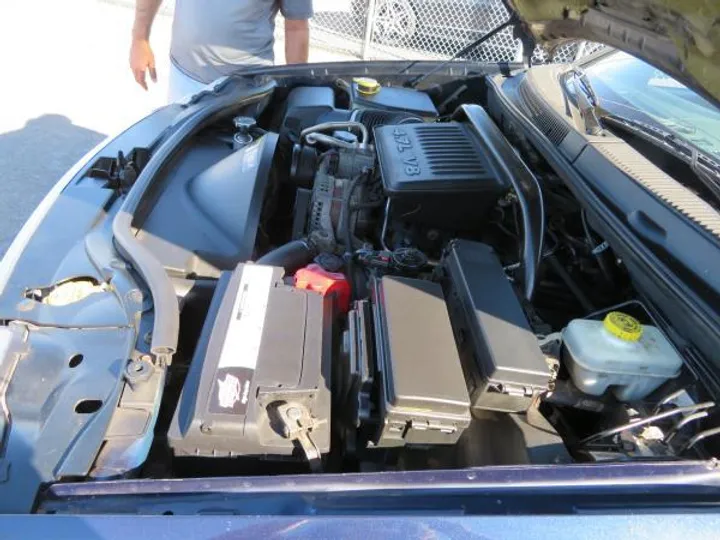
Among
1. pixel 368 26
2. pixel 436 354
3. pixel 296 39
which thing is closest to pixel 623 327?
pixel 436 354

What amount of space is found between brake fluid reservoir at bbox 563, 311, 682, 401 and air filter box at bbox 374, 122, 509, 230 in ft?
2.08

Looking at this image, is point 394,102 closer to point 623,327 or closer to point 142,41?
point 142,41

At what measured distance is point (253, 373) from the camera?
1205 mm

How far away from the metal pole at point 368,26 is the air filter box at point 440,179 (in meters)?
5.11

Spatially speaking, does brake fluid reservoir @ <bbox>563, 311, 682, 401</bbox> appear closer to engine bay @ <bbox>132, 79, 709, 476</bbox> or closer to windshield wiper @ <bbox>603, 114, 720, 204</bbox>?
engine bay @ <bbox>132, 79, 709, 476</bbox>

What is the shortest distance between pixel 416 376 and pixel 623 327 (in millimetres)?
482

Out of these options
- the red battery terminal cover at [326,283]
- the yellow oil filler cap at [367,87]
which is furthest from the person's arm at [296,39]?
the red battery terminal cover at [326,283]

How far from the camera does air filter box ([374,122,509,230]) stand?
1.83m

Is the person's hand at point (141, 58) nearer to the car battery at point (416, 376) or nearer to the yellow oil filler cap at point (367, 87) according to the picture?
the yellow oil filler cap at point (367, 87)

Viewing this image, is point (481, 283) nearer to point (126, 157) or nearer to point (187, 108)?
point (126, 157)

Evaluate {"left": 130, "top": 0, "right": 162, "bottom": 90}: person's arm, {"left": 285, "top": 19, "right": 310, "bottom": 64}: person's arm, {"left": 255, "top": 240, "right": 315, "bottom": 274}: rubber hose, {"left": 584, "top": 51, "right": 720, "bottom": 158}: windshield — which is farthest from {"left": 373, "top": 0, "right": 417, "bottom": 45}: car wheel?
{"left": 255, "top": 240, "right": 315, "bottom": 274}: rubber hose

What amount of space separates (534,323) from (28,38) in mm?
5895

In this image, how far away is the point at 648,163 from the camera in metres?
1.78

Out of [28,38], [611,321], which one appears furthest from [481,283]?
[28,38]
